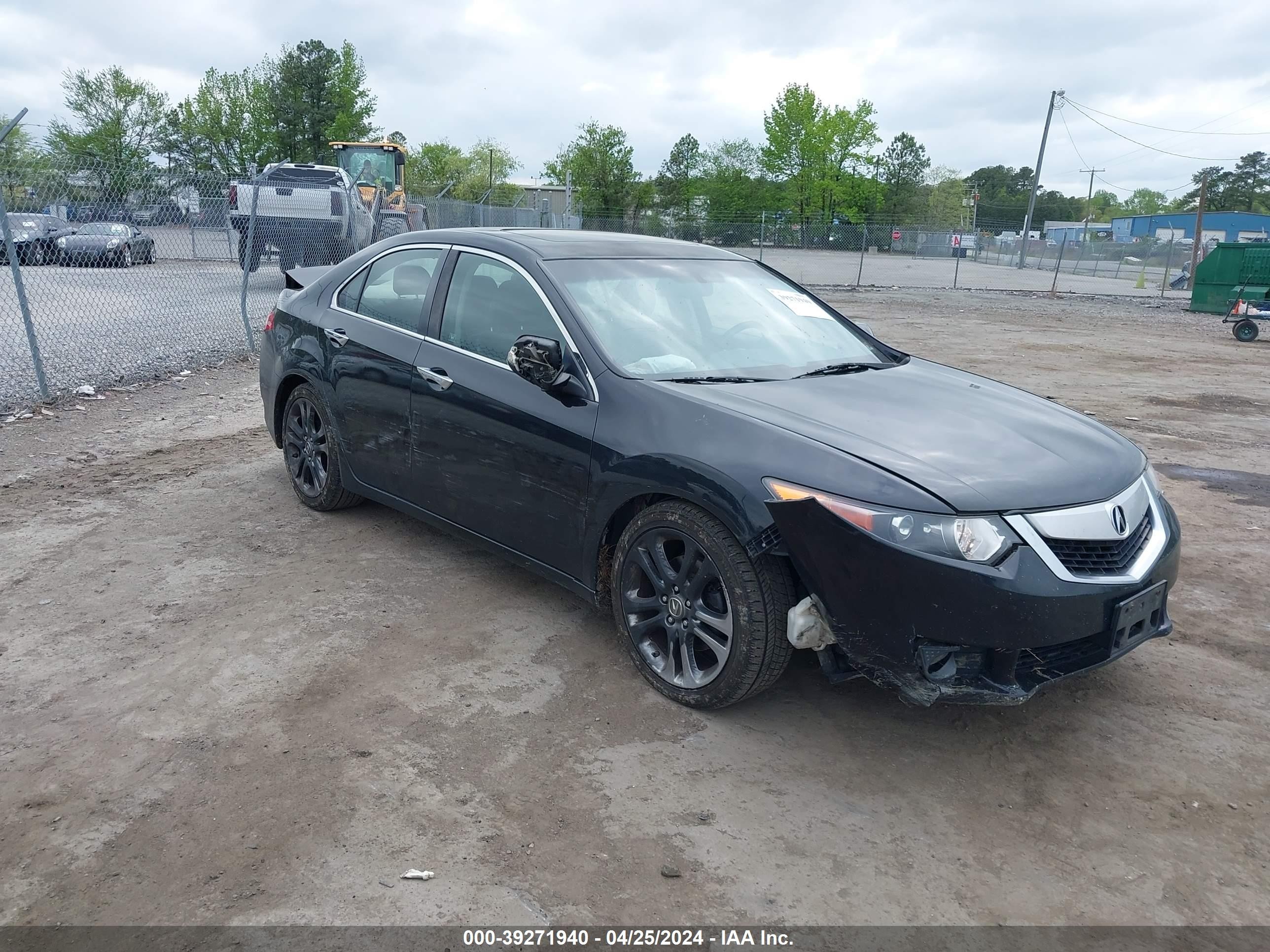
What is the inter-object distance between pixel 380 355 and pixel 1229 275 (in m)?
23.4

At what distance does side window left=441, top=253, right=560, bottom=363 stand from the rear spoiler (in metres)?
1.54

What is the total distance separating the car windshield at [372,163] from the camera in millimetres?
29172

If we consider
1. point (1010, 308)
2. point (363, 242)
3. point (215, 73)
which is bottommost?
point (1010, 308)

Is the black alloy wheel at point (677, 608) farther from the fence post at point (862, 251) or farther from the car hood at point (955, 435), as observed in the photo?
the fence post at point (862, 251)

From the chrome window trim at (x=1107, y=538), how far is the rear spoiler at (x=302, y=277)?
167 inches

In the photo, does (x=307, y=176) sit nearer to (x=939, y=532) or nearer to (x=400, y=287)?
(x=400, y=287)

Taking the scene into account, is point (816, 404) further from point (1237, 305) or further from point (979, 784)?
point (1237, 305)

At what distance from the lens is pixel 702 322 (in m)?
4.23

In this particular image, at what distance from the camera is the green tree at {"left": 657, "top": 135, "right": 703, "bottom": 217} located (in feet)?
238

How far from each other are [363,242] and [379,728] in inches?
646

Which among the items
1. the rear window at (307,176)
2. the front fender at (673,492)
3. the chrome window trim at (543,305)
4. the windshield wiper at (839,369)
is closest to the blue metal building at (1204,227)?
the rear window at (307,176)

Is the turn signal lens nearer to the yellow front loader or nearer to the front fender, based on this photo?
the front fender

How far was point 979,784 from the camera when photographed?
3.09 m

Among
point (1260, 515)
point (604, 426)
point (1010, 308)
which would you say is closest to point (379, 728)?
point (604, 426)
